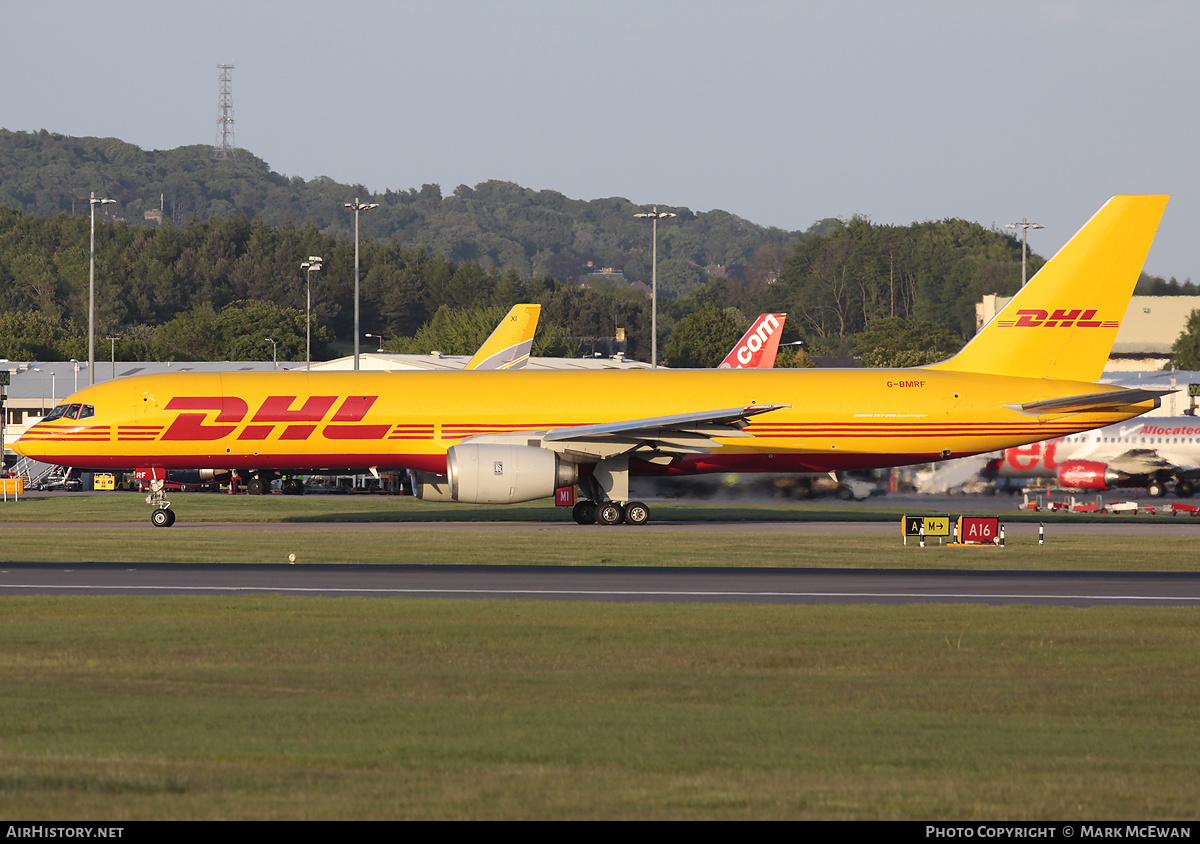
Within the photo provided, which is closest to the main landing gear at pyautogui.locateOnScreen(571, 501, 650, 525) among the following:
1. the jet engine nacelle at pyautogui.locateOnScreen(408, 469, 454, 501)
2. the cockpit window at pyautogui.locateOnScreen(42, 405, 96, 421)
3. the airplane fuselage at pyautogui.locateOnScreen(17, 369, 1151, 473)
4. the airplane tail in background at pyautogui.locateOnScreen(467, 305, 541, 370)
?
the airplane fuselage at pyautogui.locateOnScreen(17, 369, 1151, 473)

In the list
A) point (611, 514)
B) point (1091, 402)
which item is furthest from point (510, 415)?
point (1091, 402)

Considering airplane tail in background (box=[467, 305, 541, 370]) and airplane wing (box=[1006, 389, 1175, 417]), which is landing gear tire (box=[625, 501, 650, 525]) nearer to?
airplane wing (box=[1006, 389, 1175, 417])

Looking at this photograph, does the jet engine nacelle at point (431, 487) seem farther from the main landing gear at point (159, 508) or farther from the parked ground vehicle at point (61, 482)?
the parked ground vehicle at point (61, 482)

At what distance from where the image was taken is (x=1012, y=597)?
22.6 meters

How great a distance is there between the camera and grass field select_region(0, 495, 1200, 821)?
387 inches

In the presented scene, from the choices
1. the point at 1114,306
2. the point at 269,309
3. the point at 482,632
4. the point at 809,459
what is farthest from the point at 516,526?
the point at 269,309

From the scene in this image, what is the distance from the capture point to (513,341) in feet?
178

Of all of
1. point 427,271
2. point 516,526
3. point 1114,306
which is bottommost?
point 516,526

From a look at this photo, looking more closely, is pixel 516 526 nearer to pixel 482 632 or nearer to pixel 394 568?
pixel 394 568

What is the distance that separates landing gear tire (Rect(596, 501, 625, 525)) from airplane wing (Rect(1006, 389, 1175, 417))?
11843 millimetres

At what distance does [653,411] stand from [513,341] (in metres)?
14.9

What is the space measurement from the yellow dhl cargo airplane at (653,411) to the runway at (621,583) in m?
12.3

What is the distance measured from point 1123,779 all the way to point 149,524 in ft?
115

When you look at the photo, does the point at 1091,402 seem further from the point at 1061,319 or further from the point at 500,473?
the point at 500,473
